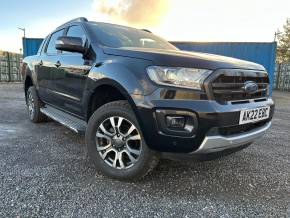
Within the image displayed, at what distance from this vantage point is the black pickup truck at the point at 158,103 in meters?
2.17

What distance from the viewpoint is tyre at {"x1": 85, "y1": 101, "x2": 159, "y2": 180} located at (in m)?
2.44

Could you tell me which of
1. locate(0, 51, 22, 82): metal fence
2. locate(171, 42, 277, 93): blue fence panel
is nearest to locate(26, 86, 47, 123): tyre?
locate(171, 42, 277, 93): blue fence panel

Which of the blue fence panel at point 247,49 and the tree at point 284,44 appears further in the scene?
the tree at point 284,44

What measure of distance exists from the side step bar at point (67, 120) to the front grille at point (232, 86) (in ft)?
5.10

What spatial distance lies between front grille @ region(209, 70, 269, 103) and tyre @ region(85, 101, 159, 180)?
748mm

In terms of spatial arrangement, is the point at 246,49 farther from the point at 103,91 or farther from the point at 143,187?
the point at 143,187

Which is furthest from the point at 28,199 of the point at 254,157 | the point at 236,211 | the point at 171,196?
the point at 254,157

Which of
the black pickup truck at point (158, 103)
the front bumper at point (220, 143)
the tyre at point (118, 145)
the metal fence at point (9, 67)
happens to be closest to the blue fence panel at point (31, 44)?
the metal fence at point (9, 67)

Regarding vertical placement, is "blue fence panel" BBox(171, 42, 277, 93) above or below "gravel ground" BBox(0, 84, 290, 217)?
above

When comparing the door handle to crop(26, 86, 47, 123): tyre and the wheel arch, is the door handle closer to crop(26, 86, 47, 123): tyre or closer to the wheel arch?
the wheel arch

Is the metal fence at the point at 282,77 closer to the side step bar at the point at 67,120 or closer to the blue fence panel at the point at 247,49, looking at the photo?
the blue fence panel at the point at 247,49

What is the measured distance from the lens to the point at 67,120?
353 cm

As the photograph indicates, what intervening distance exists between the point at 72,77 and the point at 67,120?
0.58 m

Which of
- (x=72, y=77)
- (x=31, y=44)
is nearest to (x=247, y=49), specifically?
(x=72, y=77)
